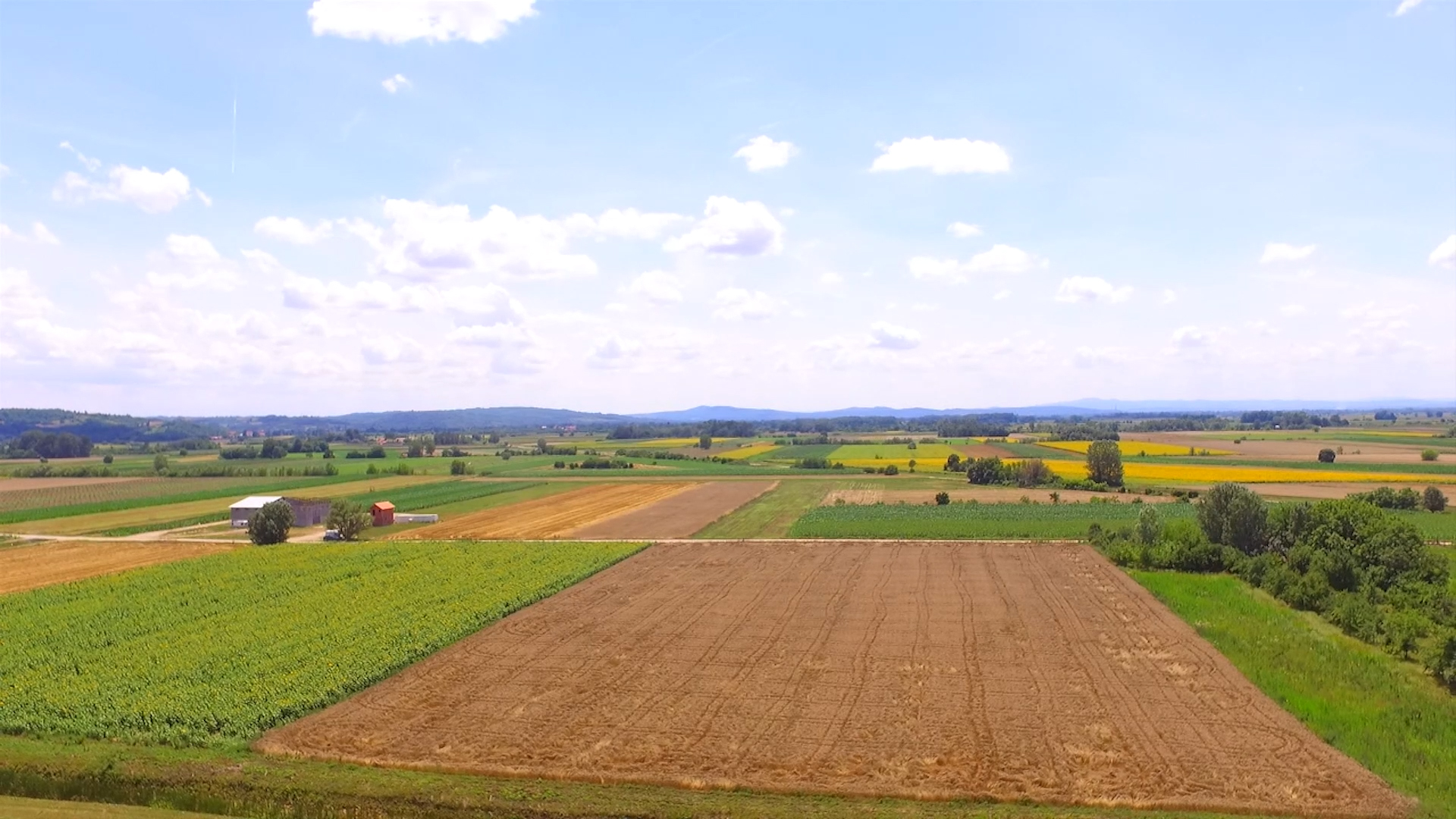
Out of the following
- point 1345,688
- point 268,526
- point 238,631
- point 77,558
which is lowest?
point 1345,688

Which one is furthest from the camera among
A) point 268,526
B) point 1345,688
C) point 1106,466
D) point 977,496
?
point 1106,466

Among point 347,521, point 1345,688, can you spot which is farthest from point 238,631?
point 1345,688

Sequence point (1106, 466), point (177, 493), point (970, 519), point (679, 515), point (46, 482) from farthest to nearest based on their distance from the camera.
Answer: point (46, 482)
point (177, 493)
point (1106, 466)
point (679, 515)
point (970, 519)

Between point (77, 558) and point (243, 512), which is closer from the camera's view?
point (77, 558)

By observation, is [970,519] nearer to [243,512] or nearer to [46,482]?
[243,512]

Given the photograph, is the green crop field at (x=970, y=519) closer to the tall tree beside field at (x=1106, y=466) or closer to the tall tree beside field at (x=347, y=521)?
the tall tree beside field at (x=1106, y=466)

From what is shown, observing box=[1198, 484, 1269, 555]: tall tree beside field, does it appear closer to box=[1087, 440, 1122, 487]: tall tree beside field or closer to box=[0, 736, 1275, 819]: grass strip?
box=[0, 736, 1275, 819]: grass strip

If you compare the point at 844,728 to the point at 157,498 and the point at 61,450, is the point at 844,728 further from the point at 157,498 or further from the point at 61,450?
the point at 61,450
